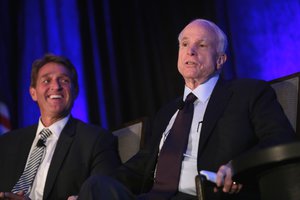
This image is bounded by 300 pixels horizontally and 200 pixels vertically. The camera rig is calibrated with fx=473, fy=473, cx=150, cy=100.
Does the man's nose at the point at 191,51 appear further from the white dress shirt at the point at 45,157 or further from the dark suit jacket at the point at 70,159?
the white dress shirt at the point at 45,157

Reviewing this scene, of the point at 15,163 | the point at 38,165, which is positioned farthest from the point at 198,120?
the point at 15,163

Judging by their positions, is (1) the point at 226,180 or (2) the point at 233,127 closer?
(1) the point at 226,180

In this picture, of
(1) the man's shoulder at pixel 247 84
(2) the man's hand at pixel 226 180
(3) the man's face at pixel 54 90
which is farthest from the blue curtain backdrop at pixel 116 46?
(2) the man's hand at pixel 226 180

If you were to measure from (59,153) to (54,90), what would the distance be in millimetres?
355

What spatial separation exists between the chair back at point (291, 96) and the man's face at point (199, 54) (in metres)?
0.29

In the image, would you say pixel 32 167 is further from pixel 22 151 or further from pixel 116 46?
pixel 116 46

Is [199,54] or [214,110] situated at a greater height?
[199,54]

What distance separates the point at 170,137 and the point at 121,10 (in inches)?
58.2

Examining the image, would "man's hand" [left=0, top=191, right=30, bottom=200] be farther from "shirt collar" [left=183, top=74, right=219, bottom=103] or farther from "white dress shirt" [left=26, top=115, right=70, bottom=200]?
"shirt collar" [left=183, top=74, right=219, bottom=103]

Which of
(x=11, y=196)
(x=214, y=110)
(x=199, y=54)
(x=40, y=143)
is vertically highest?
(x=199, y=54)

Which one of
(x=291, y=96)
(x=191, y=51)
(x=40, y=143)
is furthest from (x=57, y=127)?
(x=291, y=96)

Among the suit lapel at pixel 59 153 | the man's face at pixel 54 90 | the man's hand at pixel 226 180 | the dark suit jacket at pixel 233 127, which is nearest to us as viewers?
the man's hand at pixel 226 180

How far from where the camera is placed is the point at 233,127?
1.71 m

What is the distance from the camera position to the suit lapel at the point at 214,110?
5.64 ft
